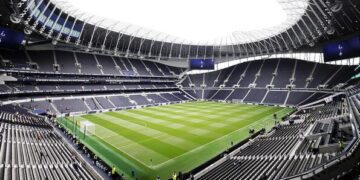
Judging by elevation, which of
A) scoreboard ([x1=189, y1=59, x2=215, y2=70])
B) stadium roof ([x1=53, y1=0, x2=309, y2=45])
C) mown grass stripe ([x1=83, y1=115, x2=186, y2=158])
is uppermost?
stadium roof ([x1=53, y1=0, x2=309, y2=45])

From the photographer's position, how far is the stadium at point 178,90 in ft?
61.3

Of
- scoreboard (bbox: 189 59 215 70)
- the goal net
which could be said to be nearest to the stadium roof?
scoreboard (bbox: 189 59 215 70)

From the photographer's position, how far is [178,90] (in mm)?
75438

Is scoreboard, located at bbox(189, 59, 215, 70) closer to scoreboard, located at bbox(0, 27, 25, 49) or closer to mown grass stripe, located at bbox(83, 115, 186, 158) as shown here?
mown grass stripe, located at bbox(83, 115, 186, 158)

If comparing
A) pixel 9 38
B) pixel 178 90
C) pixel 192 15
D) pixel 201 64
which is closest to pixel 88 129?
pixel 9 38

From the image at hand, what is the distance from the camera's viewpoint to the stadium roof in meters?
44.2

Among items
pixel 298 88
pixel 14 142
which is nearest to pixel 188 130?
pixel 14 142

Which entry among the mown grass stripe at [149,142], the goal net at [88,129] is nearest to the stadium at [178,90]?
the mown grass stripe at [149,142]

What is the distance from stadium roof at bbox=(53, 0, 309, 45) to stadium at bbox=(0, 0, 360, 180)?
1.14 ft

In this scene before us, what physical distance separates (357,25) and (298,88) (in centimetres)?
1766

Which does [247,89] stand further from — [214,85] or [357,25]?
[357,25]

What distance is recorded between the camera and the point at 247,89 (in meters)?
67.2

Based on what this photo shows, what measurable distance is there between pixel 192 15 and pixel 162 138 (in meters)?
29.8

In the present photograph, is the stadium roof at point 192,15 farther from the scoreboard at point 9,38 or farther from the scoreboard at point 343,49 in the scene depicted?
the scoreboard at point 343,49
